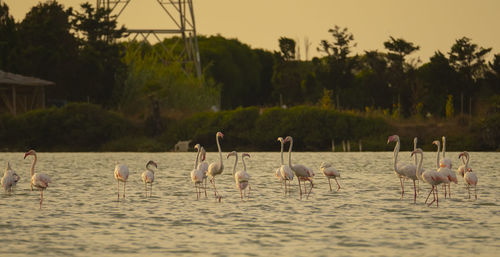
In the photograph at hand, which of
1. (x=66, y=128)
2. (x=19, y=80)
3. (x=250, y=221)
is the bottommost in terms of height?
(x=250, y=221)

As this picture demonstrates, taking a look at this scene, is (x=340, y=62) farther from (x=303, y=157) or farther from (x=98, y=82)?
(x=303, y=157)

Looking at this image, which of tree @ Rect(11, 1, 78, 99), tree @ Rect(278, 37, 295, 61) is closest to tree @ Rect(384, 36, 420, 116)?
tree @ Rect(278, 37, 295, 61)

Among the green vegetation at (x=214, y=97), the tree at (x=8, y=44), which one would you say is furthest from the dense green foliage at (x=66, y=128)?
Result: the tree at (x=8, y=44)

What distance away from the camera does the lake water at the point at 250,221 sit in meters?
13.0

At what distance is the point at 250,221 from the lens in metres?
16.2

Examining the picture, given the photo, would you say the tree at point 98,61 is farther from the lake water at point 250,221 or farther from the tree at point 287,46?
the lake water at point 250,221

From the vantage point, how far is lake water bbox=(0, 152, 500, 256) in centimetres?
1299

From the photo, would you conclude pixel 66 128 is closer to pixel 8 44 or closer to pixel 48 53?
pixel 48 53

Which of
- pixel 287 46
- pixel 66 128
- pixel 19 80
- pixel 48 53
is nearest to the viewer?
pixel 66 128

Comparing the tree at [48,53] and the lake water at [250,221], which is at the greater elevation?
the tree at [48,53]

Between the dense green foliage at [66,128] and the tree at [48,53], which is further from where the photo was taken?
the tree at [48,53]

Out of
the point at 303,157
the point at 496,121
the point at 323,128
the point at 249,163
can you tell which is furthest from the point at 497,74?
the point at 249,163

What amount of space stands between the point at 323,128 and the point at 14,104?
677 inches

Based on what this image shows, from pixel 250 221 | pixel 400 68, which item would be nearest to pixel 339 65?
pixel 400 68
